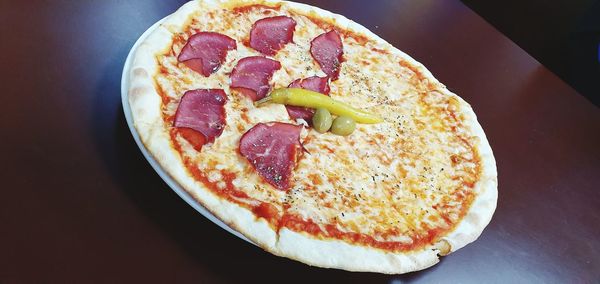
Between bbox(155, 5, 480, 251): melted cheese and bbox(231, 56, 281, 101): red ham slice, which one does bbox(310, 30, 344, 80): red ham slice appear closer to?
bbox(155, 5, 480, 251): melted cheese

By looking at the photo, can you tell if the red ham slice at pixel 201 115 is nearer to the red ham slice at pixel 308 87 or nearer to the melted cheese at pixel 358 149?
the melted cheese at pixel 358 149

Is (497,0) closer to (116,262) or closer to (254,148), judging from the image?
(254,148)

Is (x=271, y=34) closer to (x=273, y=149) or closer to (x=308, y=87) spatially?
(x=308, y=87)

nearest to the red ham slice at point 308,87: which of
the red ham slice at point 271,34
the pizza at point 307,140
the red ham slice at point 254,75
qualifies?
the pizza at point 307,140

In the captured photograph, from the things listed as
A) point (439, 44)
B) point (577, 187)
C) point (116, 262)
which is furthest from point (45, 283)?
point (439, 44)

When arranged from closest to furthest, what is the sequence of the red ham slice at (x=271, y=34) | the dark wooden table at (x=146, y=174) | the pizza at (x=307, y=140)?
the dark wooden table at (x=146, y=174) → the pizza at (x=307, y=140) → the red ham slice at (x=271, y=34)

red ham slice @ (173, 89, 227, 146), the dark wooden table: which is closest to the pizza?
red ham slice @ (173, 89, 227, 146)

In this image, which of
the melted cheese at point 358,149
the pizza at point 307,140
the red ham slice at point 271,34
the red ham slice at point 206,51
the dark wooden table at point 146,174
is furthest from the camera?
the red ham slice at point 271,34

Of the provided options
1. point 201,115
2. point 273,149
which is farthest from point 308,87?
point 201,115
